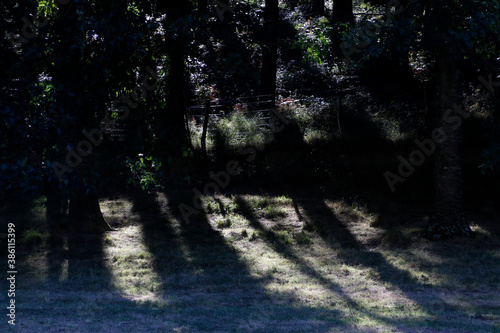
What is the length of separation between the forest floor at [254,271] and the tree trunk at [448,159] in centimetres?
40

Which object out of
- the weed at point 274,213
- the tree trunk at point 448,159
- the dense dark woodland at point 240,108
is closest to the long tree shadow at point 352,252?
the weed at point 274,213

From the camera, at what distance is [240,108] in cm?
1886

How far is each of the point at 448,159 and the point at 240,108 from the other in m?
9.27

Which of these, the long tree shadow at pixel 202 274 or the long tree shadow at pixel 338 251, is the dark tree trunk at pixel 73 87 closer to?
the long tree shadow at pixel 202 274

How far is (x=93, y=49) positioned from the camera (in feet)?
28.2

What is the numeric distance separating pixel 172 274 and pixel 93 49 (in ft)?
13.4

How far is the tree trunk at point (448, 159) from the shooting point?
35.6 feet

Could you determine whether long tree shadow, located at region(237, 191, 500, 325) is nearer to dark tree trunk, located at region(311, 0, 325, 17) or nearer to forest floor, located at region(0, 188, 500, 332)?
forest floor, located at region(0, 188, 500, 332)

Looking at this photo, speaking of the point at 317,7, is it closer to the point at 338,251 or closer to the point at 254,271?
the point at 338,251

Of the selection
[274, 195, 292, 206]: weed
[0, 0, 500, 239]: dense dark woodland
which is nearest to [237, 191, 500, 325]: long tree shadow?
[274, 195, 292, 206]: weed


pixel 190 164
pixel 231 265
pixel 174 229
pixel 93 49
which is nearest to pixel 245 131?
pixel 190 164

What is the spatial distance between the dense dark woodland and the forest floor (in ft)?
2.82

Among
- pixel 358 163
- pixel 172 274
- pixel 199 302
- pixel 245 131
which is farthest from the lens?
pixel 245 131

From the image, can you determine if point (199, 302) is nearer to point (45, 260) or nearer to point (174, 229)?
point (45, 260)
